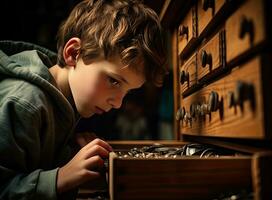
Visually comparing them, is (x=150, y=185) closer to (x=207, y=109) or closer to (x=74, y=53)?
(x=207, y=109)

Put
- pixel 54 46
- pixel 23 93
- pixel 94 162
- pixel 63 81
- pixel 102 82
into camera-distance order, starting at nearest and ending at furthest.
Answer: pixel 94 162
pixel 23 93
pixel 102 82
pixel 63 81
pixel 54 46

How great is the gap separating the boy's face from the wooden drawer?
0.41 metres

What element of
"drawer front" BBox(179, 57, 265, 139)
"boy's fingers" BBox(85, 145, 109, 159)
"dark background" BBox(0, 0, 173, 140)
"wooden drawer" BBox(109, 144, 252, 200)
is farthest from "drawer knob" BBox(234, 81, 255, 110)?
"dark background" BBox(0, 0, 173, 140)

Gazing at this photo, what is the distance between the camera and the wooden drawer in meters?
0.63

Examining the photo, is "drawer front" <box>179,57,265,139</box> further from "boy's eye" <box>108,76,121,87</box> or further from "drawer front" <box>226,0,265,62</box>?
"boy's eye" <box>108,76,121,87</box>

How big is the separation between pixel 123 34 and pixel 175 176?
53 cm

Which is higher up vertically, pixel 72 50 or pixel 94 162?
pixel 72 50

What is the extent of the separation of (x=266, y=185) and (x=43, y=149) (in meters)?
0.60

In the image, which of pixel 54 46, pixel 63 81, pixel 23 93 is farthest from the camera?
pixel 54 46

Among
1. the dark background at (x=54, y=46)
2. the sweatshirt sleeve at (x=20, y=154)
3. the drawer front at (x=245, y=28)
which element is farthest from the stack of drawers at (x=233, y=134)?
the dark background at (x=54, y=46)

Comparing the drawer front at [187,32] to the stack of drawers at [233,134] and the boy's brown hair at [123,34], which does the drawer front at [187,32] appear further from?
the stack of drawers at [233,134]

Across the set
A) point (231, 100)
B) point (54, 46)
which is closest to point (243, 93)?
point (231, 100)

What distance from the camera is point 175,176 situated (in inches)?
25.2

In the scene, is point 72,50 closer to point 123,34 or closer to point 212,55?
point 123,34
